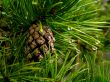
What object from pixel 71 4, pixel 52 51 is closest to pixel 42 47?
pixel 52 51

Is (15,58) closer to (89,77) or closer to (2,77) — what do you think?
(2,77)

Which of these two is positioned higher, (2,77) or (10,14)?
(10,14)

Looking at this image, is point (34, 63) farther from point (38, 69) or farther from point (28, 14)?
point (28, 14)

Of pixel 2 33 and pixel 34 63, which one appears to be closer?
pixel 34 63

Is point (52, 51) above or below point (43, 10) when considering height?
below

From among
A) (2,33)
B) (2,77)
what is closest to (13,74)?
(2,77)

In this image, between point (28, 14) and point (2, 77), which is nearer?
point (2, 77)
